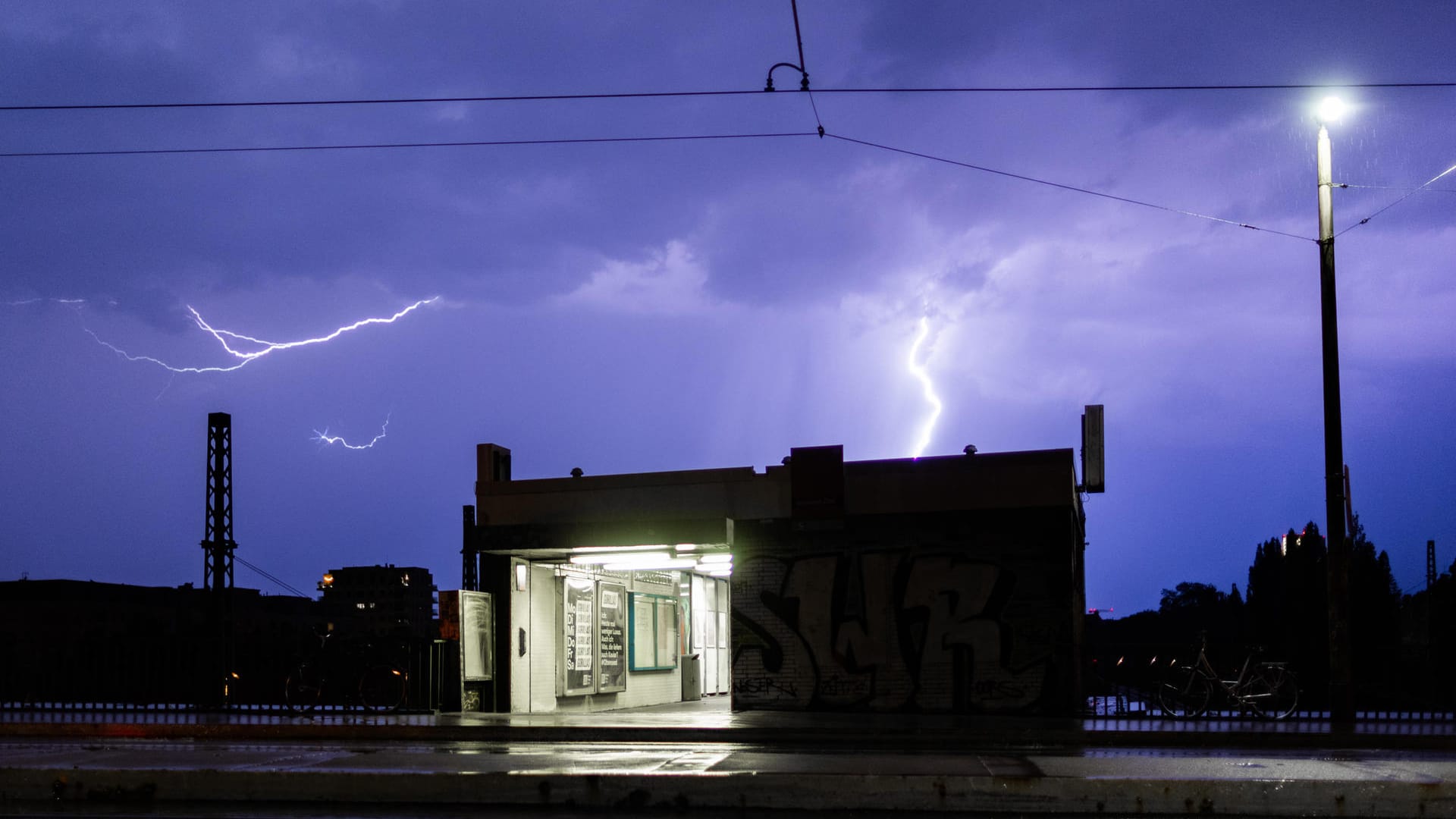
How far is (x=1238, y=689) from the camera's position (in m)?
20.8

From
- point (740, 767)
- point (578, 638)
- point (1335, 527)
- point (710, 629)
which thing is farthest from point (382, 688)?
point (1335, 527)

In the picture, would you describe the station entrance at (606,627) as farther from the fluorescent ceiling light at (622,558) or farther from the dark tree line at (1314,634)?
the dark tree line at (1314,634)

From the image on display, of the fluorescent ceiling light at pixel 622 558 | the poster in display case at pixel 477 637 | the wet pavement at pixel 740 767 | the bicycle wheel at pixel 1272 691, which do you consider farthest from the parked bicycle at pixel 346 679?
the bicycle wheel at pixel 1272 691

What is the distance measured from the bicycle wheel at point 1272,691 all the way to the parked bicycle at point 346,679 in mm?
13127

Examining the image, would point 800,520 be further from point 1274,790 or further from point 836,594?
point 1274,790

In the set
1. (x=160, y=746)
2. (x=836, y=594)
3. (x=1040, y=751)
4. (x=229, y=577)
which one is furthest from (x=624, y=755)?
(x=229, y=577)

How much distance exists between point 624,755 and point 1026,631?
888 centimetres

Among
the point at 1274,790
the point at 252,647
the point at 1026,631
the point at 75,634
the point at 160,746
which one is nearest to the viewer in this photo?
the point at 1274,790

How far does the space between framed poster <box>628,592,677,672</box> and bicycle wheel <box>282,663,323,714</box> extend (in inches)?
225

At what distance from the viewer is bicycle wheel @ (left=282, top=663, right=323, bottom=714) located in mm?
22422

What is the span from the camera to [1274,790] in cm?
1007

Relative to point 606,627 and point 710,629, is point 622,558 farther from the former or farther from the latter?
point 710,629

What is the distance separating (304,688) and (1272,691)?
1518 centimetres

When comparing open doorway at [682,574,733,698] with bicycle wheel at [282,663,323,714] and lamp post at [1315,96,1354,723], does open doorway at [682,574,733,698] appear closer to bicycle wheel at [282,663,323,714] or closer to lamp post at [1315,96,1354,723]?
bicycle wheel at [282,663,323,714]
